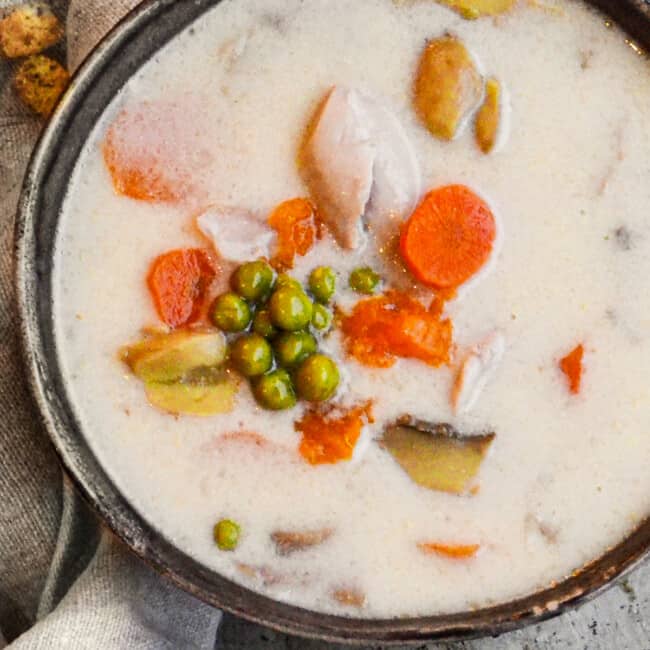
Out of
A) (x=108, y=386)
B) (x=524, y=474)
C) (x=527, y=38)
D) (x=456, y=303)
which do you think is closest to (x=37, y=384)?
(x=108, y=386)

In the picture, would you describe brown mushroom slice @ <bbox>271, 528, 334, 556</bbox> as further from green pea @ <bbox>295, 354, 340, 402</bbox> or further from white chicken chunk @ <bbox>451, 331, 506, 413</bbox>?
white chicken chunk @ <bbox>451, 331, 506, 413</bbox>

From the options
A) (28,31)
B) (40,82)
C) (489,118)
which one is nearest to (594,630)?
(489,118)

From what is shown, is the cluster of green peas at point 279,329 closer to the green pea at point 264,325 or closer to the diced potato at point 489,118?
the green pea at point 264,325

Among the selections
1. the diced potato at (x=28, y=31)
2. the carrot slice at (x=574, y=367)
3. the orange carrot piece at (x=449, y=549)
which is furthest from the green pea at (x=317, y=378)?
the diced potato at (x=28, y=31)

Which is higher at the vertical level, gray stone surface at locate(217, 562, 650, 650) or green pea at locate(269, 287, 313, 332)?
green pea at locate(269, 287, 313, 332)

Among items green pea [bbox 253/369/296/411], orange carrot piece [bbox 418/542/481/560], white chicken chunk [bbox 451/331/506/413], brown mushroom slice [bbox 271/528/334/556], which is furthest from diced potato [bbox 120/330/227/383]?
orange carrot piece [bbox 418/542/481/560]

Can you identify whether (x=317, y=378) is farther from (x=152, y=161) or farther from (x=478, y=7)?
(x=478, y=7)

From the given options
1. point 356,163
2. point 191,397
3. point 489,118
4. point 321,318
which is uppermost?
point 489,118
